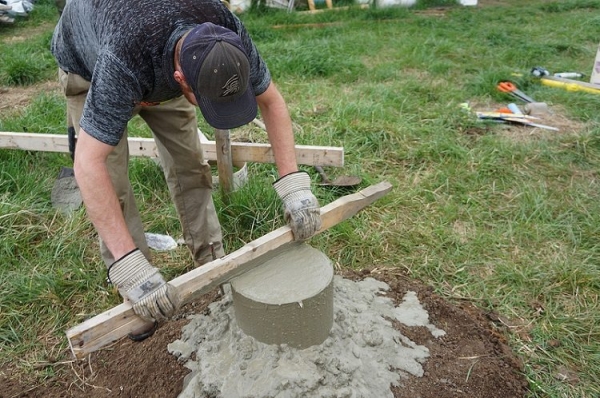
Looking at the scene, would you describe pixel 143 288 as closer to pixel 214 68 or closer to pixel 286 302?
pixel 286 302

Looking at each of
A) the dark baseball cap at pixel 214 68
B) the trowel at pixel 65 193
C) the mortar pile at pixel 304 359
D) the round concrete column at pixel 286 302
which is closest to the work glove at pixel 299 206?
the round concrete column at pixel 286 302

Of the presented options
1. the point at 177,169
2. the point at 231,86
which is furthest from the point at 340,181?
the point at 231,86

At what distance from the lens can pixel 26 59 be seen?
566 centimetres

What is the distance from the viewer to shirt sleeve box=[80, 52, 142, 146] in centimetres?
171

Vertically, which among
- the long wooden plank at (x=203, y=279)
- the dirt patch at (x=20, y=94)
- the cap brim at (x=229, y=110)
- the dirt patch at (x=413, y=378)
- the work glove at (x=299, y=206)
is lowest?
the dirt patch at (x=413, y=378)

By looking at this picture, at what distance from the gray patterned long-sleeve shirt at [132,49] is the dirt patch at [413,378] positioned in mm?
1060

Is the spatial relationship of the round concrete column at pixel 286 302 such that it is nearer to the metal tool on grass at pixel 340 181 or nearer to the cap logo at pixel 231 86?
the cap logo at pixel 231 86

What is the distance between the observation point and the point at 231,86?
169 centimetres

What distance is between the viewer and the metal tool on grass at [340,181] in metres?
3.45

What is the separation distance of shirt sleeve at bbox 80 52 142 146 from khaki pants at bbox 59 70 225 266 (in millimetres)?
542

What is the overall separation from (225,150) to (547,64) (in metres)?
4.92

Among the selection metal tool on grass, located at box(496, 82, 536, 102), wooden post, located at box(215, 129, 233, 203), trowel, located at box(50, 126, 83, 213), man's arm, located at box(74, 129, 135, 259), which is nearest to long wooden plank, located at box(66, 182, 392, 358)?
man's arm, located at box(74, 129, 135, 259)

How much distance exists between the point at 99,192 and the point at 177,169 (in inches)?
38.5

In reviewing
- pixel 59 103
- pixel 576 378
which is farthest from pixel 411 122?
pixel 59 103
